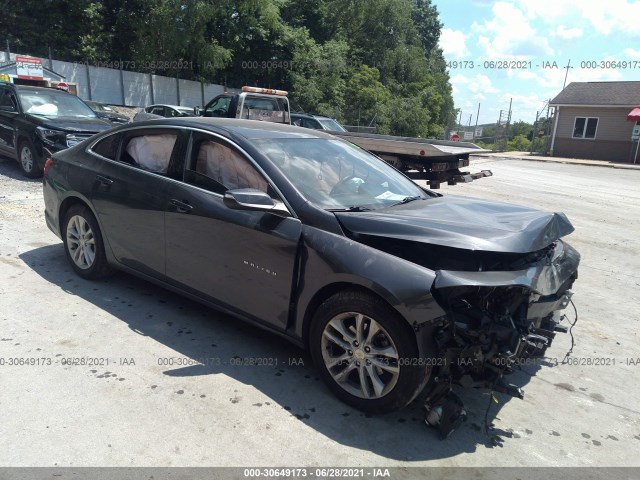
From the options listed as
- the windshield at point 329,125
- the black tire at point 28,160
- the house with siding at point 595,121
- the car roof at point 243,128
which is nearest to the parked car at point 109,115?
the black tire at point 28,160

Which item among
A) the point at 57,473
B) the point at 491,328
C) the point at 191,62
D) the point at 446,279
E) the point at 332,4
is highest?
the point at 332,4

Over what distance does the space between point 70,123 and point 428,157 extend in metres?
6.92

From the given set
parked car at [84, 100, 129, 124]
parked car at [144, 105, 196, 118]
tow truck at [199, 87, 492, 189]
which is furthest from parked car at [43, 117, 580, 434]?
parked car at [144, 105, 196, 118]

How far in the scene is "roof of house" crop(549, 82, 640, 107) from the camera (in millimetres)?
32584

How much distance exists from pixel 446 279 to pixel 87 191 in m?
3.54

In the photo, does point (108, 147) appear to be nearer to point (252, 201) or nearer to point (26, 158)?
point (252, 201)

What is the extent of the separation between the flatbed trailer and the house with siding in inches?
1091

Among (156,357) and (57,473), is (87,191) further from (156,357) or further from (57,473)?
(57,473)

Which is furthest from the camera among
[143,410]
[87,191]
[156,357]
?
[87,191]

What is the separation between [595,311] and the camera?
5.26 m

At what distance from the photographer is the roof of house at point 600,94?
32.6 meters

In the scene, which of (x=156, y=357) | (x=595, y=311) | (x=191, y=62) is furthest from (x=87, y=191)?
(x=191, y=62)

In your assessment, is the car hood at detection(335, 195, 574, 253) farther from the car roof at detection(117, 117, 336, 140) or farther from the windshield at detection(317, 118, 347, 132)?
the windshield at detection(317, 118, 347, 132)

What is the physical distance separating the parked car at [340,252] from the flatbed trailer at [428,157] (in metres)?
5.30
